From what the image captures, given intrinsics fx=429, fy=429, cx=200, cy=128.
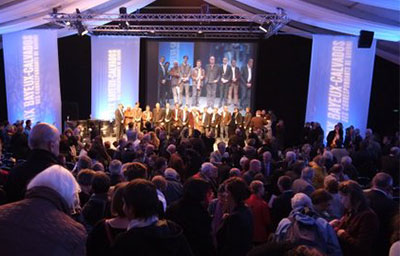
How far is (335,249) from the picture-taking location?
3.06 m

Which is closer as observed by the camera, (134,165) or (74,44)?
(134,165)

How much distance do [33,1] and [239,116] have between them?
7554 millimetres

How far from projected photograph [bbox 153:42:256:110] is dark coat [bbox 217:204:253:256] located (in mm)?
13222

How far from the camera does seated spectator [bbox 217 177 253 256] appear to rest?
331 cm

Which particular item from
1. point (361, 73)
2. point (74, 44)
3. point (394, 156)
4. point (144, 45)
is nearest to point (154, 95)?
point (144, 45)

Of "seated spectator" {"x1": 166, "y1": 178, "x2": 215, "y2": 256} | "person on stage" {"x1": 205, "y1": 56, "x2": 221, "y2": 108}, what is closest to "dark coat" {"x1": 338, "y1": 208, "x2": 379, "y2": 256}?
"seated spectator" {"x1": 166, "y1": 178, "x2": 215, "y2": 256}

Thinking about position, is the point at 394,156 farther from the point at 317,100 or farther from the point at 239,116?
the point at 239,116

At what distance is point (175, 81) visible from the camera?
16922mm

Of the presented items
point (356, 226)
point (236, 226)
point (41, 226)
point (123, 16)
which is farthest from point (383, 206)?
point (123, 16)

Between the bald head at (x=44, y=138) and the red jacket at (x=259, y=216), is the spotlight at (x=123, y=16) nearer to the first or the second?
the red jacket at (x=259, y=216)

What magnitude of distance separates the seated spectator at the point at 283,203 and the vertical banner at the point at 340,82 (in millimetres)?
8636

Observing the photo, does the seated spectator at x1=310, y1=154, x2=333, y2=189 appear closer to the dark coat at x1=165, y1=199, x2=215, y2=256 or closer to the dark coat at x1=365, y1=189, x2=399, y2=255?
the dark coat at x1=365, y1=189, x2=399, y2=255

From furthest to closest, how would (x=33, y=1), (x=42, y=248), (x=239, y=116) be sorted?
(x=239, y=116), (x=33, y=1), (x=42, y=248)

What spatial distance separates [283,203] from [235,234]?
1159mm
